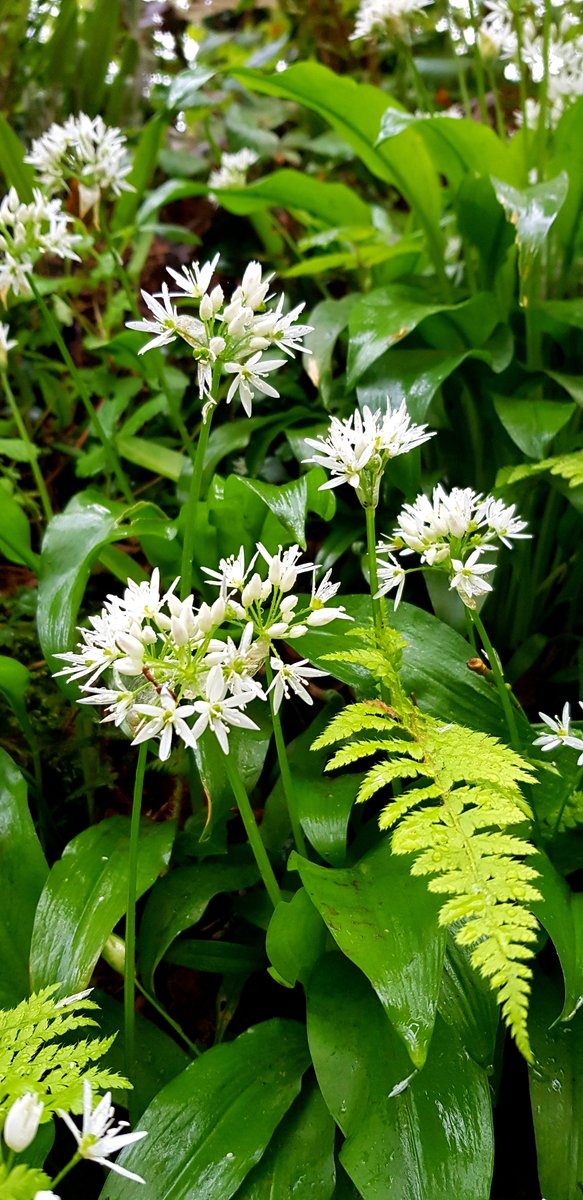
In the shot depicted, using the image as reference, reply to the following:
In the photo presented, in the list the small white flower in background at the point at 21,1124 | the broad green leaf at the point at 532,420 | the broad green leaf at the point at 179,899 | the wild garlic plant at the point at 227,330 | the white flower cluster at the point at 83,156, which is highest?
the white flower cluster at the point at 83,156

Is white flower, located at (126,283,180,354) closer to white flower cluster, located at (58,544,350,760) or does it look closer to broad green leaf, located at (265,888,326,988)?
white flower cluster, located at (58,544,350,760)

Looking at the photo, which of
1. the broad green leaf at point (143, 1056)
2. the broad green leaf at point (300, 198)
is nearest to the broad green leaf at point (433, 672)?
the broad green leaf at point (143, 1056)

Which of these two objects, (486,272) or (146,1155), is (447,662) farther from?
(486,272)

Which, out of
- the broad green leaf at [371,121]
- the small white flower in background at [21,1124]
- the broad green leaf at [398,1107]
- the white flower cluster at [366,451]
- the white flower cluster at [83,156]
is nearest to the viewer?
the small white flower in background at [21,1124]

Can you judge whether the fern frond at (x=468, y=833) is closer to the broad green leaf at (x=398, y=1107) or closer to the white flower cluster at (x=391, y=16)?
the broad green leaf at (x=398, y=1107)

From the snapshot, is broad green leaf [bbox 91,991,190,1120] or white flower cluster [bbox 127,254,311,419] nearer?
white flower cluster [bbox 127,254,311,419]

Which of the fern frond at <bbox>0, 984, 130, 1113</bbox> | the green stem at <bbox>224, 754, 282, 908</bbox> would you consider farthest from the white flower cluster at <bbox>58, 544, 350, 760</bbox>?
the fern frond at <bbox>0, 984, 130, 1113</bbox>

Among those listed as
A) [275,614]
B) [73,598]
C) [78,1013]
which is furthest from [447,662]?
[78,1013]
